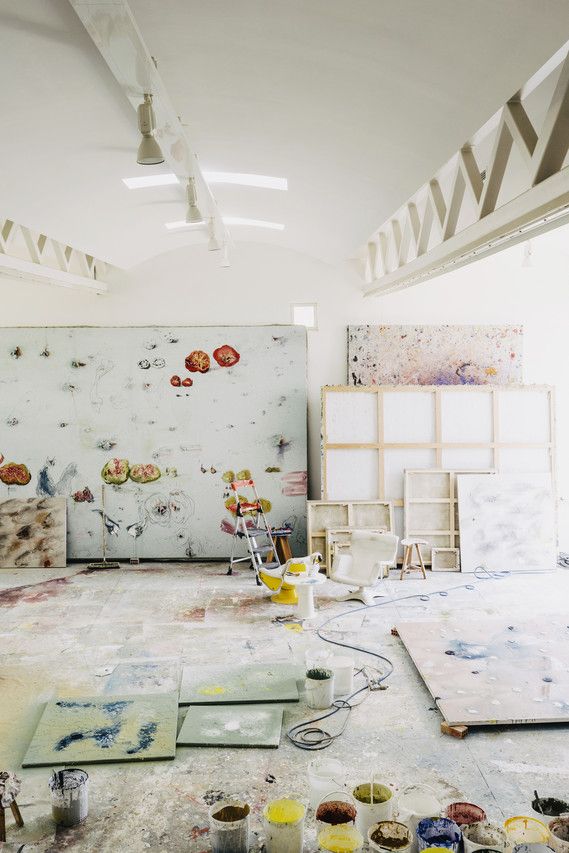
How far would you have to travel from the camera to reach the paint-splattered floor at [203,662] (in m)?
4.28

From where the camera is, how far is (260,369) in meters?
10.2

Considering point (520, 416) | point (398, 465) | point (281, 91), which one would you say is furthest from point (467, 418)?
point (281, 91)

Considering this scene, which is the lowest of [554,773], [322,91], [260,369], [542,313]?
[554,773]

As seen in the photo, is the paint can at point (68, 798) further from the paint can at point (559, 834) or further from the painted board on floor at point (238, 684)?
the paint can at point (559, 834)

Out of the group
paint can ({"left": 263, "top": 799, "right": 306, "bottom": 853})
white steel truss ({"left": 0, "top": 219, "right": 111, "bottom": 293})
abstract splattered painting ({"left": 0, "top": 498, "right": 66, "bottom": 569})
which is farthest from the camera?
abstract splattered painting ({"left": 0, "top": 498, "right": 66, "bottom": 569})

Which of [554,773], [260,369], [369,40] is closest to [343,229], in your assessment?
[260,369]

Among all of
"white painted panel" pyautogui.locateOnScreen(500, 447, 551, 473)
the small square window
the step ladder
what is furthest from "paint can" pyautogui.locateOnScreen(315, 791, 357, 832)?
the small square window

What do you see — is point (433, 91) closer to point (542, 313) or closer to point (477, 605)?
point (477, 605)

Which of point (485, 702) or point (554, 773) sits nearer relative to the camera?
point (554, 773)

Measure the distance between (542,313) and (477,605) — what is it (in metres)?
4.67

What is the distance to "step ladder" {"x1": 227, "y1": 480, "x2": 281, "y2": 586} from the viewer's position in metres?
9.22

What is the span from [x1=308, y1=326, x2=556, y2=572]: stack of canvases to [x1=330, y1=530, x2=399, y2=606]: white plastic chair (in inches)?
37.3

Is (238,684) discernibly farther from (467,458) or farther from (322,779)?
(467,458)

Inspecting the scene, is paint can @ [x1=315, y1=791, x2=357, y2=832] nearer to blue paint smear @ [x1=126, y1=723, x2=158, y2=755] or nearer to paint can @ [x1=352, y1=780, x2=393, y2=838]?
paint can @ [x1=352, y1=780, x2=393, y2=838]
